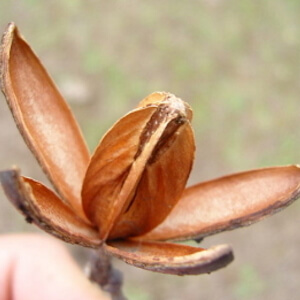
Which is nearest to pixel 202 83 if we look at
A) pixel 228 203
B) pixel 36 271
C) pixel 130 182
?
pixel 36 271

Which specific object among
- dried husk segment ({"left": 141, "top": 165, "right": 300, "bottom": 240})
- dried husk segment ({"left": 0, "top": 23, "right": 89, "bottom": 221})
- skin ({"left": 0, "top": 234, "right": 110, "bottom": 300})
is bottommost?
skin ({"left": 0, "top": 234, "right": 110, "bottom": 300})

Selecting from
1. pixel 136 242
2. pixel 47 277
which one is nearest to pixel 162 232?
pixel 136 242

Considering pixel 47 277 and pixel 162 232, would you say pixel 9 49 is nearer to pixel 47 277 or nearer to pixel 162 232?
pixel 162 232

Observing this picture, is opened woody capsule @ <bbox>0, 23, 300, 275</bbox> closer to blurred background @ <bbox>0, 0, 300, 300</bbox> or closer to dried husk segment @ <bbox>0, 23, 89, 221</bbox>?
dried husk segment @ <bbox>0, 23, 89, 221</bbox>

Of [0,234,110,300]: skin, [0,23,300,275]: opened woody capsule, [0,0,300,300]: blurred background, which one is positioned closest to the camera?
[0,23,300,275]: opened woody capsule

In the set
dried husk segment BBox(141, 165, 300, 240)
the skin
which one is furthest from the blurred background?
dried husk segment BBox(141, 165, 300, 240)

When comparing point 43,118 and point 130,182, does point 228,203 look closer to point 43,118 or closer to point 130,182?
point 130,182

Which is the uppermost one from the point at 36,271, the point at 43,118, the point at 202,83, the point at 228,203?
the point at 202,83
